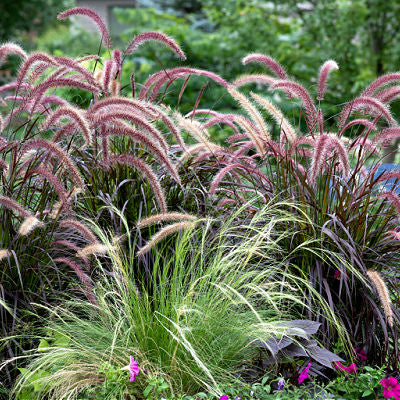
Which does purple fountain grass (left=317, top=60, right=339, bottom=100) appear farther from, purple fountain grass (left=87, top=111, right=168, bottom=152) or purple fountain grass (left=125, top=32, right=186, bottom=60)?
purple fountain grass (left=87, top=111, right=168, bottom=152)

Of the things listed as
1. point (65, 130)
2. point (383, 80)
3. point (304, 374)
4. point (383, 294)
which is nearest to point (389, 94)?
point (383, 80)

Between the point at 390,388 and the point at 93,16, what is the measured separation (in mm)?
2569

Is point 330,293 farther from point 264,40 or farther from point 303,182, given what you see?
point 264,40

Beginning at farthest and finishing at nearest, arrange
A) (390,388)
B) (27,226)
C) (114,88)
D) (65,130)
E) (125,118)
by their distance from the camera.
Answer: (114,88) → (65,130) → (125,118) → (390,388) → (27,226)

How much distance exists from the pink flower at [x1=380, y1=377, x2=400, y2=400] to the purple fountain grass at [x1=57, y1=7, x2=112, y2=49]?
243 centimetres

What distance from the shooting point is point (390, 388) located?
8.75 feet

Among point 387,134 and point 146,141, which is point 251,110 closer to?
point 387,134

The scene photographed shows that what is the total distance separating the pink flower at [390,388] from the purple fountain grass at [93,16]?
2433mm

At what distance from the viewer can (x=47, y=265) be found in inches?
122

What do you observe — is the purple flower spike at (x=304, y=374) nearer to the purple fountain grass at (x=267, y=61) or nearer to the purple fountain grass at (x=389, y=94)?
the purple fountain grass at (x=389, y=94)

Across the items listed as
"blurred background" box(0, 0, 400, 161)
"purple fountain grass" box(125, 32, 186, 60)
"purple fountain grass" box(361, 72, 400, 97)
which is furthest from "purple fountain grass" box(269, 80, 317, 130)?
"blurred background" box(0, 0, 400, 161)

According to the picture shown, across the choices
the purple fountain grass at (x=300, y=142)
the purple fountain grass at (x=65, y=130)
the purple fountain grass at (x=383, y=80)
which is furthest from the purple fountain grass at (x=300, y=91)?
the purple fountain grass at (x=65, y=130)

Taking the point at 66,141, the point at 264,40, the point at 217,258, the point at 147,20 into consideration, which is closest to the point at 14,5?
the point at 147,20

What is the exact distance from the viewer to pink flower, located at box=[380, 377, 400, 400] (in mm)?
2639
